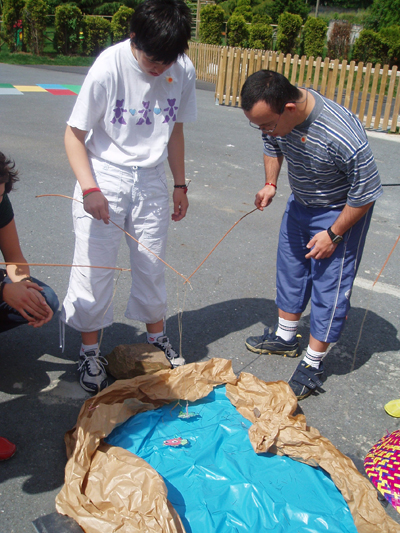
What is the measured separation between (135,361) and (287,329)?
99 cm

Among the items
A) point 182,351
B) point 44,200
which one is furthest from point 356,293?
point 44,200

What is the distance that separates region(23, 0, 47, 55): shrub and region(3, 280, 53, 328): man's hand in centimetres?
1969

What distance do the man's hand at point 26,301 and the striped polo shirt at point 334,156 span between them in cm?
144

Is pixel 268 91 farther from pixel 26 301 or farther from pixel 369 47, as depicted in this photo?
pixel 369 47

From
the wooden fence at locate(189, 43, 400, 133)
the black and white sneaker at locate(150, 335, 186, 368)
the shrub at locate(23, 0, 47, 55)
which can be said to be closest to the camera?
the black and white sneaker at locate(150, 335, 186, 368)

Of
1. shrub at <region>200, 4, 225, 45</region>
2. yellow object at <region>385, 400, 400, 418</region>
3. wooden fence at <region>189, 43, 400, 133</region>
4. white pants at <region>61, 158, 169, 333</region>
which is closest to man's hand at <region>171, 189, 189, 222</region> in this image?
white pants at <region>61, 158, 169, 333</region>

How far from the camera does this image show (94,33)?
65.7 ft

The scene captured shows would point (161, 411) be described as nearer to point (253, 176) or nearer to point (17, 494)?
point (17, 494)

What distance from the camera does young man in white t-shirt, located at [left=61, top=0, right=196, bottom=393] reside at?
196 centimetres

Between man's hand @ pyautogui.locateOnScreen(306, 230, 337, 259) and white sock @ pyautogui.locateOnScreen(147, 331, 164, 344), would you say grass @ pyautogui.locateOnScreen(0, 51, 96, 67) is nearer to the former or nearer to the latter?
white sock @ pyautogui.locateOnScreen(147, 331, 164, 344)

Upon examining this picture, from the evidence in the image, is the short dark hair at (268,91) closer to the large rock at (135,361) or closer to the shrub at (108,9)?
the large rock at (135,361)

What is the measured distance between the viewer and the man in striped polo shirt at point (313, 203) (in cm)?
214

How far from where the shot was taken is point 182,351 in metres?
2.88

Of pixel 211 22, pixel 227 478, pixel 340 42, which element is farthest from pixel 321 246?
pixel 340 42
